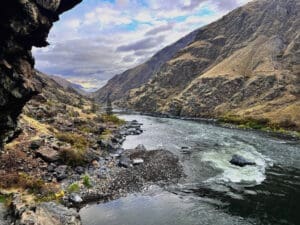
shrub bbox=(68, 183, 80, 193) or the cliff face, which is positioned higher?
the cliff face

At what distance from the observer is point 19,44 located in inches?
1226

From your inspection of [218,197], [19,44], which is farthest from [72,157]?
[19,44]

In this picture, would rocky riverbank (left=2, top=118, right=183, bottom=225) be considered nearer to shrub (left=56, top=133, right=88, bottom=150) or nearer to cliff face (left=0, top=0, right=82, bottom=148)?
shrub (left=56, top=133, right=88, bottom=150)

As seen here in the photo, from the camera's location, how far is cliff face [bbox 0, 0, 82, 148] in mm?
28172

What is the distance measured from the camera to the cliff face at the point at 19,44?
2817 cm

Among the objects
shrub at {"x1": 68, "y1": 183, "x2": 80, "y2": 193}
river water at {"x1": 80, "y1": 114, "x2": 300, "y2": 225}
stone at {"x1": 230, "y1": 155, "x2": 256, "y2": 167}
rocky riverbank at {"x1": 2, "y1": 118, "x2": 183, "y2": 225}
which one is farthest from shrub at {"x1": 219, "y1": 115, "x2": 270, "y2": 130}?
shrub at {"x1": 68, "y1": 183, "x2": 80, "y2": 193}

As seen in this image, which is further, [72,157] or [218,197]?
[72,157]

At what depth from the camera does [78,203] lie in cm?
4366

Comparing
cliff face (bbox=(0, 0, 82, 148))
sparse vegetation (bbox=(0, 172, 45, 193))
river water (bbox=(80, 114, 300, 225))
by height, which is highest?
cliff face (bbox=(0, 0, 82, 148))

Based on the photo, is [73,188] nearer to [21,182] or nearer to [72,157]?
[21,182]

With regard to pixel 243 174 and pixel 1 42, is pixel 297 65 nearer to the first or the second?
pixel 243 174

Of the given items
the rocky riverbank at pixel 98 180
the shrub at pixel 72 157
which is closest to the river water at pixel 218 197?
the rocky riverbank at pixel 98 180

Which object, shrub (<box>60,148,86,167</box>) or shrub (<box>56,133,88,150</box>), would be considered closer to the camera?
shrub (<box>60,148,86,167</box>)

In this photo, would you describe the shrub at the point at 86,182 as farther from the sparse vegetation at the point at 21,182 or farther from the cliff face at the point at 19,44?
the cliff face at the point at 19,44
